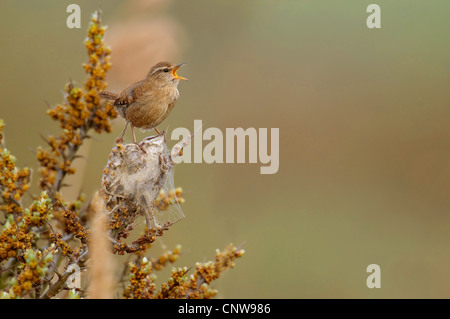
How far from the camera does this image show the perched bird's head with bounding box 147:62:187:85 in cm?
509

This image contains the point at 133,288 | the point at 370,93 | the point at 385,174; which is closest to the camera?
the point at 133,288

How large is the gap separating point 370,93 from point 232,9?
251 centimetres

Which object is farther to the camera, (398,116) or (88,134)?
(398,116)

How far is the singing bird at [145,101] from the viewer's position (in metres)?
4.78

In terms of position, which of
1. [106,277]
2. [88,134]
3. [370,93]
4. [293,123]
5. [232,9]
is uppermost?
[232,9]

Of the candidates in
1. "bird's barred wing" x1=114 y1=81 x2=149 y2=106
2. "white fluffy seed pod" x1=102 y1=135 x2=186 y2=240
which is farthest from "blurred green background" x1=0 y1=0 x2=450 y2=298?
"white fluffy seed pod" x1=102 y1=135 x2=186 y2=240

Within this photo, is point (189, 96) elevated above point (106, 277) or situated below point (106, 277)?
above

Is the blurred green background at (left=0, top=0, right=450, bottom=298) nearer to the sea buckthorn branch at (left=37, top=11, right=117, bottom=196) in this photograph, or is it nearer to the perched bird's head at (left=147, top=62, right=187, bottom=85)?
the perched bird's head at (left=147, top=62, right=187, bottom=85)

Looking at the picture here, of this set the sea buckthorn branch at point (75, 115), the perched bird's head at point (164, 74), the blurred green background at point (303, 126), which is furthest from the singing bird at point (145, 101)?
the blurred green background at point (303, 126)

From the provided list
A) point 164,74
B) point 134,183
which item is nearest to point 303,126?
point 164,74

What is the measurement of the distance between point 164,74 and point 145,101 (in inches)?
18.1

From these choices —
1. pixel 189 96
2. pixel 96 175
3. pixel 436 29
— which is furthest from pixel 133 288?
pixel 436 29

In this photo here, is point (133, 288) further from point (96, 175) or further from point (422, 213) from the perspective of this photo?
point (422, 213)

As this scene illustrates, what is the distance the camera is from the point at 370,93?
29.5ft
